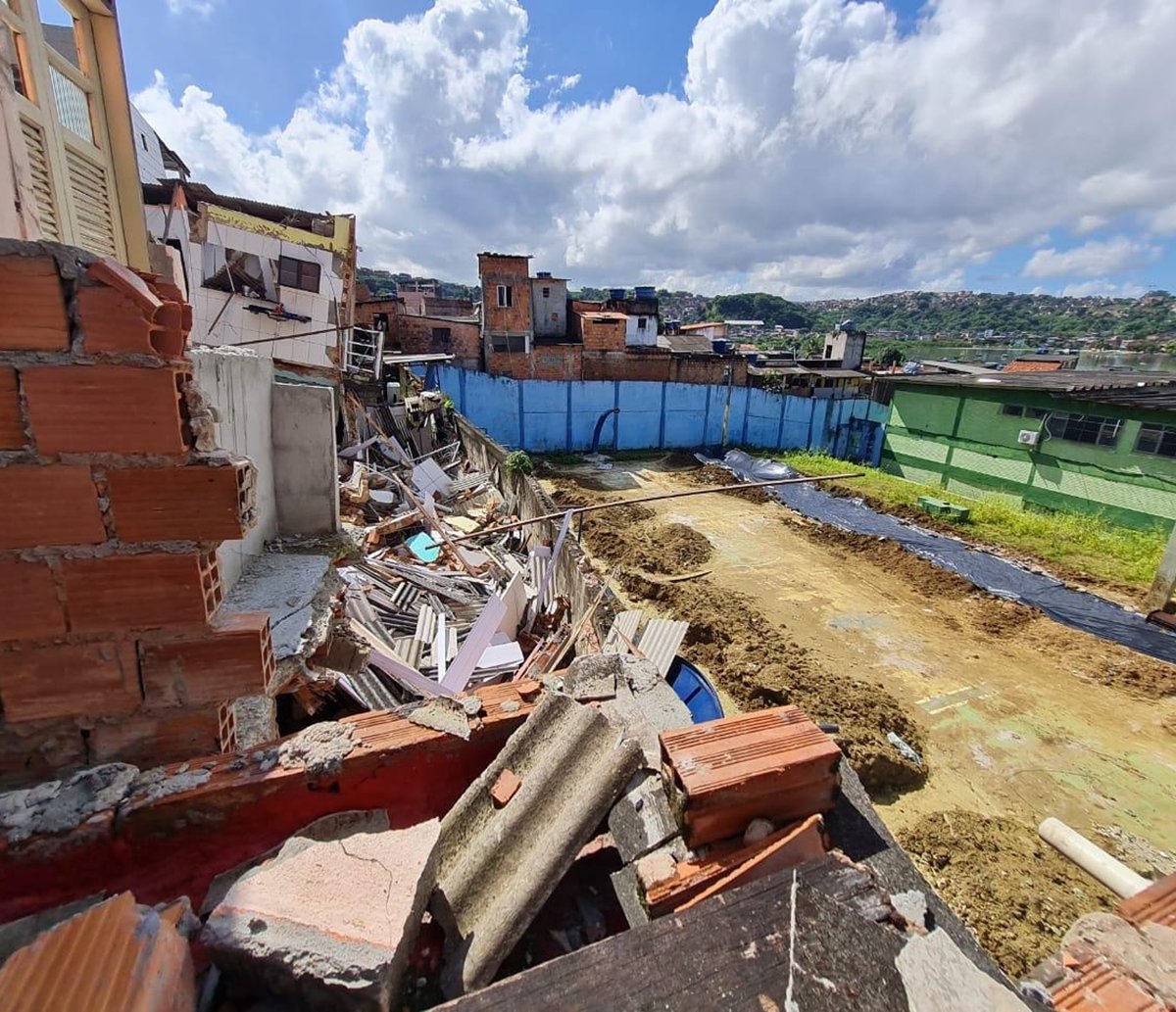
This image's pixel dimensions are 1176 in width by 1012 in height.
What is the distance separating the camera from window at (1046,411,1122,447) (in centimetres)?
1400

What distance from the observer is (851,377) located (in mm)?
29750

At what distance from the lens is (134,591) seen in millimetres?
1526

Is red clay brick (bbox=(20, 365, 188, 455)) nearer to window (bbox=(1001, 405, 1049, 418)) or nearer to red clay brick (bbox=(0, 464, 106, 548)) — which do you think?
red clay brick (bbox=(0, 464, 106, 548))

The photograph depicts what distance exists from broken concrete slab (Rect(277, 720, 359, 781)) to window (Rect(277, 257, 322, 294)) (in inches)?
595

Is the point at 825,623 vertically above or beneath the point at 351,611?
beneath

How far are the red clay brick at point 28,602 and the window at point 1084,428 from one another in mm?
19644

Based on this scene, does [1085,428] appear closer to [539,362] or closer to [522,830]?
[539,362]

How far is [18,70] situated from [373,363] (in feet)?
42.4

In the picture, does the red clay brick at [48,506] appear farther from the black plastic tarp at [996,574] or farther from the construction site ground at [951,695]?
the black plastic tarp at [996,574]

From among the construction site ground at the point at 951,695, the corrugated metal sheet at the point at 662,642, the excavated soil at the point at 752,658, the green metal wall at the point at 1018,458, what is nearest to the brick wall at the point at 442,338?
the construction site ground at the point at 951,695

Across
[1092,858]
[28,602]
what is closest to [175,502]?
[28,602]

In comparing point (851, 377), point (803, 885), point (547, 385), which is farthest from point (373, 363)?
point (851, 377)

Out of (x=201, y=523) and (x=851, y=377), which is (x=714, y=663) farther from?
(x=851, y=377)

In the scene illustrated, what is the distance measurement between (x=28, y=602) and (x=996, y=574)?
45.3ft
